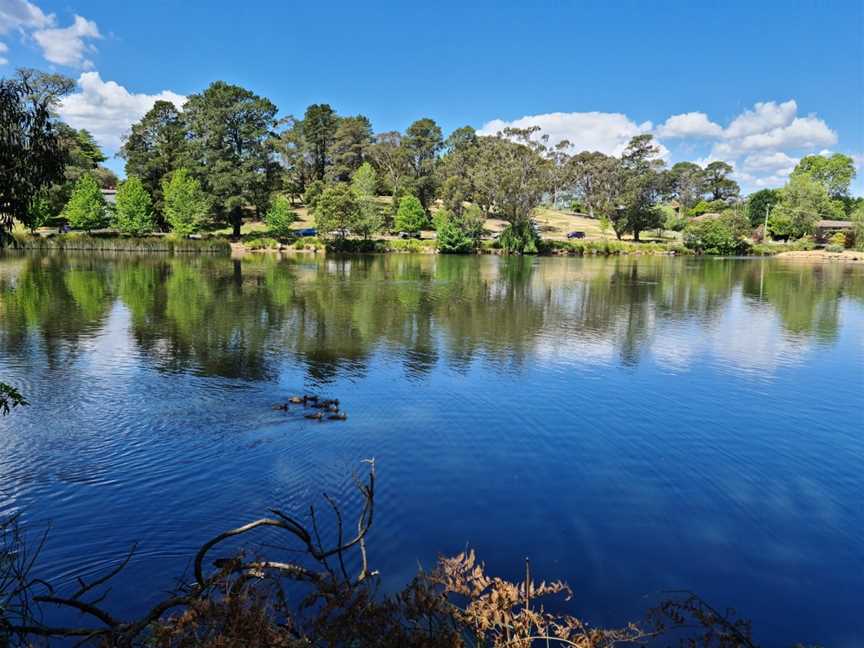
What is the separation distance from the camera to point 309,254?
3558 inches

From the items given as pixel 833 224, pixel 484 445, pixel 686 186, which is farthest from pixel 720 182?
pixel 484 445

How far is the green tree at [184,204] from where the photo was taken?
298 ft

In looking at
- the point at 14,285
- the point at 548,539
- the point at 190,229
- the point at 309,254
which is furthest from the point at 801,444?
the point at 190,229

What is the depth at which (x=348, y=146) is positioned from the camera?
422 ft

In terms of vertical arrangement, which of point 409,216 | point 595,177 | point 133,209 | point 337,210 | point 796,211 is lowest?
point 133,209

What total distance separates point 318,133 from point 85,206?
2037 inches

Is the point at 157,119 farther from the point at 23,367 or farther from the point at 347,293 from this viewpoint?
the point at 23,367

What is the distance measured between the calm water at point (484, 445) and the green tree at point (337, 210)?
61.4m

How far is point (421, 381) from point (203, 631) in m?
15.4

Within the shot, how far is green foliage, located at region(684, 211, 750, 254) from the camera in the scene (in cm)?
11544

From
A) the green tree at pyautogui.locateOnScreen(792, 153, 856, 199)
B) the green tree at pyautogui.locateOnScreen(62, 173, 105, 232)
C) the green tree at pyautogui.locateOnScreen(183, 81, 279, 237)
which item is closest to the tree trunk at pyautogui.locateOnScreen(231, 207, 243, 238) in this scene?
the green tree at pyautogui.locateOnScreen(183, 81, 279, 237)

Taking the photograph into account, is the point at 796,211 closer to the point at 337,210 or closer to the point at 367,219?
the point at 367,219

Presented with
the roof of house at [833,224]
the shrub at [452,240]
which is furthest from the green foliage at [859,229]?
the shrub at [452,240]

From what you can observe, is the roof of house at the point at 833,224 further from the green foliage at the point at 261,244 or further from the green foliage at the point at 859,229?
the green foliage at the point at 261,244
